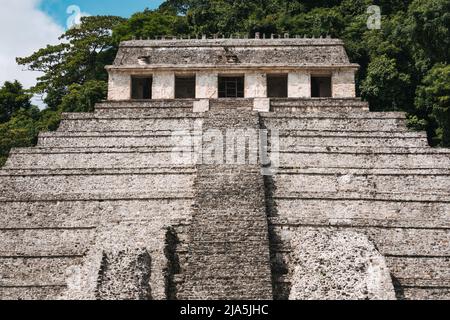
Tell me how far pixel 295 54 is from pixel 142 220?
38.6 ft

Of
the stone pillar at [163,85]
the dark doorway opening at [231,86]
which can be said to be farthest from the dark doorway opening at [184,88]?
the dark doorway opening at [231,86]

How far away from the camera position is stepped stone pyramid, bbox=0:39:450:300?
12.0 meters

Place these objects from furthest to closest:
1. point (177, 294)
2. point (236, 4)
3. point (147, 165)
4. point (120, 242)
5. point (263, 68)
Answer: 1. point (236, 4)
2. point (263, 68)
3. point (147, 165)
4. point (120, 242)
5. point (177, 294)

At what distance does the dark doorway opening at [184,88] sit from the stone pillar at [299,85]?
11.5ft

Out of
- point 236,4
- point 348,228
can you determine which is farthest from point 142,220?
point 236,4

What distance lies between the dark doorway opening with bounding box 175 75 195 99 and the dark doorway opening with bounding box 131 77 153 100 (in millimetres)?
1010

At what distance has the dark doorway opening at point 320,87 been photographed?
24.4 metres

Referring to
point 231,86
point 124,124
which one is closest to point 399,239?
point 124,124

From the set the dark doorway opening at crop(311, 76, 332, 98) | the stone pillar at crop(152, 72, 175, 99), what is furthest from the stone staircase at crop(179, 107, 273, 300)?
the dark doorway opening at crop(311, 76, 332, 98)

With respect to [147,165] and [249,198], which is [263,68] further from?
[249,198]

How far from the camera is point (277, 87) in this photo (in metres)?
24.8

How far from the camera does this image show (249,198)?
14539 millimetres

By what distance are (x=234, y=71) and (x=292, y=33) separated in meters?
11.4

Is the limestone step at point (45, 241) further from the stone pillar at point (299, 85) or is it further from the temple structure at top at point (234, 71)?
the stone pillar at point (299, 85)
